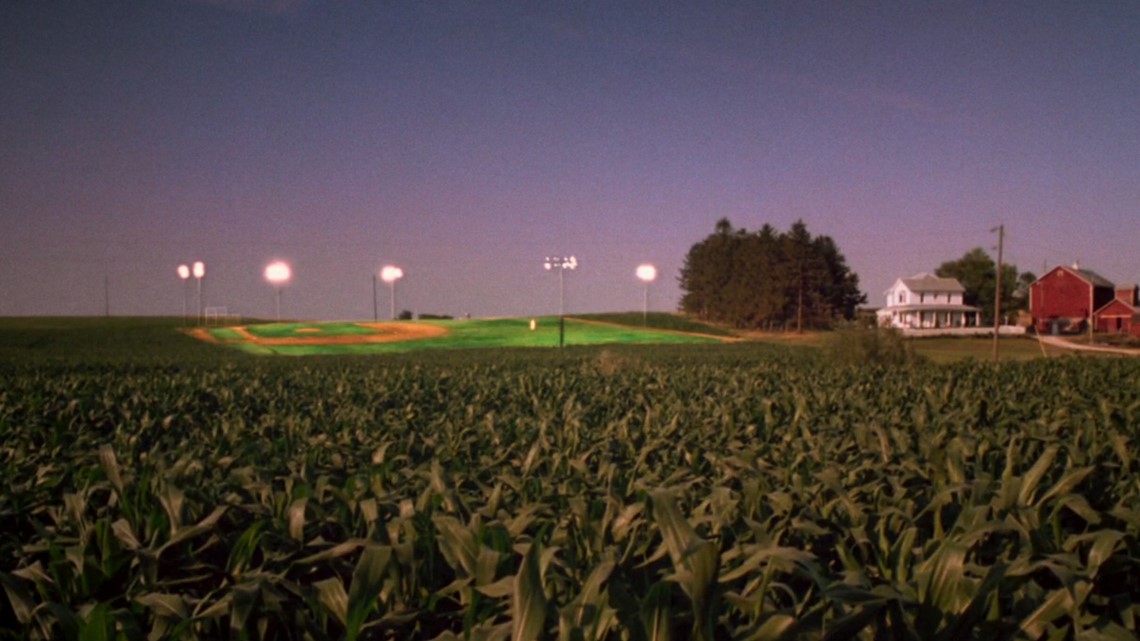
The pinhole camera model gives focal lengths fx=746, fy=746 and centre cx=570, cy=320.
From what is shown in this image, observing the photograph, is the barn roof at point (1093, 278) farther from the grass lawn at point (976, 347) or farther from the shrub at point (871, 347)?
the shrub at point (871, 347)

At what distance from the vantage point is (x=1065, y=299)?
88.6 metres

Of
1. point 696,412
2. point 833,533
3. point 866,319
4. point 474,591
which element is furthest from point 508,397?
point 866,319

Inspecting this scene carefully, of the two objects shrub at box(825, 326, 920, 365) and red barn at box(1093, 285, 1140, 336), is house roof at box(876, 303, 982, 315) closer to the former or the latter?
red barn at box(1093, 285, 1140, 336)

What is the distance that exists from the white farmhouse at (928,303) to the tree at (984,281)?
34.6 feet

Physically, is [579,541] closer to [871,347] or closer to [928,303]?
[871,347]

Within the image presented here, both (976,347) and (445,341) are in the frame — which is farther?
(445,341)

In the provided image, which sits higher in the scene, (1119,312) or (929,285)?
(929,285)

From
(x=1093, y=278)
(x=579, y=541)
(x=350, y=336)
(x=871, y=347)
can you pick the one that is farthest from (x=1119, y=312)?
(x=579, y=541)

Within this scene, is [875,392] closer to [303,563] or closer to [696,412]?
[696,412]

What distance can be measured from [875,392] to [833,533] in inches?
362

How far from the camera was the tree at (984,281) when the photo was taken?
4338 inches

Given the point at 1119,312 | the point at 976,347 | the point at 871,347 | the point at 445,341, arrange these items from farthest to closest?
the point at 1119,312 < the point at 445,341 < the point at 976,347 < the point at 871,347

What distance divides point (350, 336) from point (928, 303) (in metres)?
72.9

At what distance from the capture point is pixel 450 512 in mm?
3574
